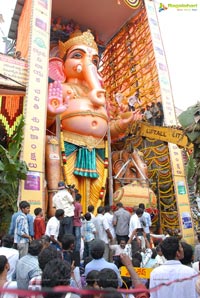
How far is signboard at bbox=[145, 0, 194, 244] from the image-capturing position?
9.32 m

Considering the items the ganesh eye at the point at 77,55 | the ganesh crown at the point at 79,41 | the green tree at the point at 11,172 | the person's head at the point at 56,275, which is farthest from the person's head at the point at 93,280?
the ganesh crown at the point at 79,41

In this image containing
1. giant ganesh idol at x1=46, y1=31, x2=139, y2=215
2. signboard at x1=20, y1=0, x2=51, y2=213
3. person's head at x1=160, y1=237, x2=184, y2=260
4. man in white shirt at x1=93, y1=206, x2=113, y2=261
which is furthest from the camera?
Answer: giant ganesh idol at x1=46, y1=31, x2=139, y2=215

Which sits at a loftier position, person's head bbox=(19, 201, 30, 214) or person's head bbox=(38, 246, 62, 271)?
person's head bbox=(19, 201, 30, 214)

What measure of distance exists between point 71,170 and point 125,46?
568 centimetres

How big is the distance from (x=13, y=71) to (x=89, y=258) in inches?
228

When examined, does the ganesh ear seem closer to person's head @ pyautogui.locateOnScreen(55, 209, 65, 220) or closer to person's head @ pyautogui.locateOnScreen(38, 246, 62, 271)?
person's head @ pyautogui.locateOnScreen(55, 209, 65, 220)

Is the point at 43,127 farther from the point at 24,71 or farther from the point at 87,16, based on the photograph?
the point at 87,16

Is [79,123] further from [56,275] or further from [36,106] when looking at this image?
[56,275]

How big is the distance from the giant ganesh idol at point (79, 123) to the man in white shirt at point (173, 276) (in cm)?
642

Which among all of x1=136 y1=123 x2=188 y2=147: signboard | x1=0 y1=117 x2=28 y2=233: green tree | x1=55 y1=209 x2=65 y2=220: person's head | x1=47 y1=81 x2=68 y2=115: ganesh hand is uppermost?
x1=47 y1=81 x2=68 y2=115: ganesh hand

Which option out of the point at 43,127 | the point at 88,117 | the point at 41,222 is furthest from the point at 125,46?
the point at 41,222

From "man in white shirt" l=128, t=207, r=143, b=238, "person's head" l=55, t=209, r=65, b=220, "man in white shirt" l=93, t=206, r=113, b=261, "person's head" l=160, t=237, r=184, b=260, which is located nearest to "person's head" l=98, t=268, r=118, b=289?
"person's head" l=160, t=237, r=184, b=260

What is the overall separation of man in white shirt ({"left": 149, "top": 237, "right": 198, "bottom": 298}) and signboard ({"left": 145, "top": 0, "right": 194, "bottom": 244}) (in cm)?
Result: 716

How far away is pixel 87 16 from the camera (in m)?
12.1
